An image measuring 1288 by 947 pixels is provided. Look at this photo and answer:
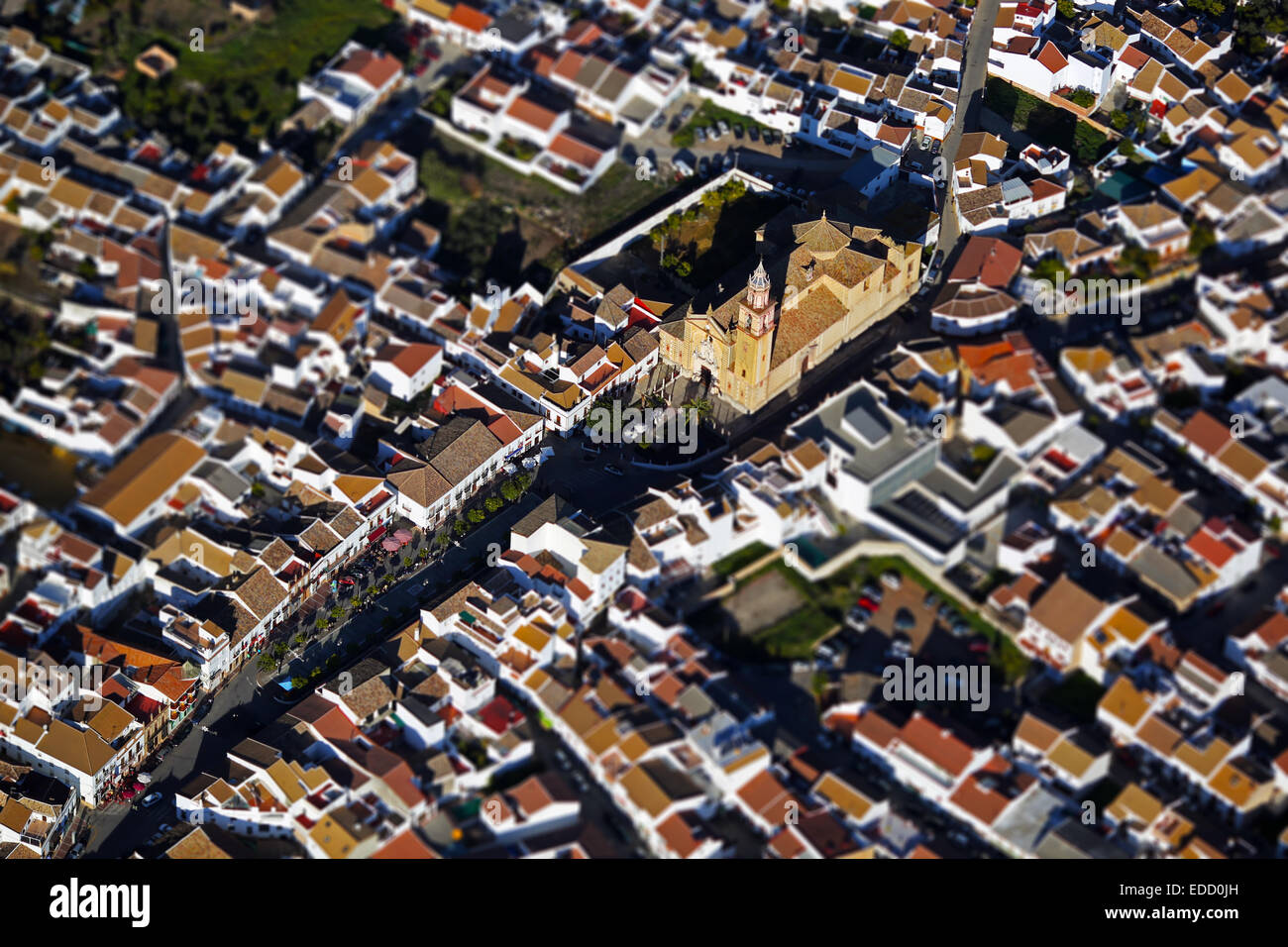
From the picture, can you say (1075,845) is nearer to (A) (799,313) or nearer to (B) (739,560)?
(B) (739,560)

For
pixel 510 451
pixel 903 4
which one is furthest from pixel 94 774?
pixel 903 4

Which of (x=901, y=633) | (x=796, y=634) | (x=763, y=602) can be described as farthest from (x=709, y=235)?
(x=901, y=633)

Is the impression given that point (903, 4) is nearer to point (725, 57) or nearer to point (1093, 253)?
point (725, 57)

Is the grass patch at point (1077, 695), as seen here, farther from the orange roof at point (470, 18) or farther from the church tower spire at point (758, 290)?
the orange roof at point (470, 18)

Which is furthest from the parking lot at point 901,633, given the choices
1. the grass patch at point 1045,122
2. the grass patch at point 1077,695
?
the grass patch at point 1045,122

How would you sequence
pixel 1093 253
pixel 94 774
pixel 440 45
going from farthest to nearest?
pixel 440 45 → pixel 1093 253 → pixel 94 774
